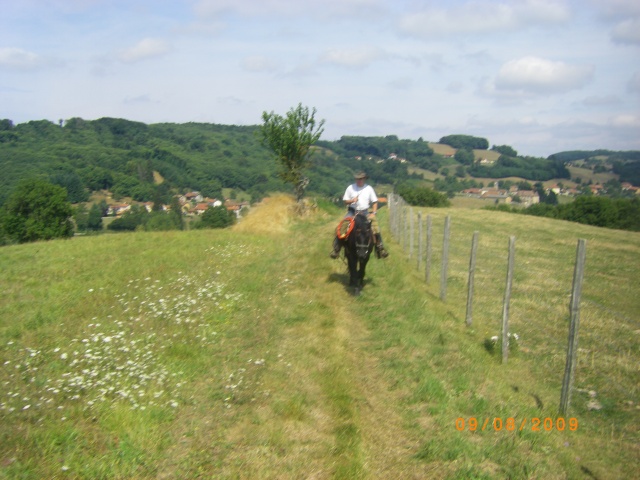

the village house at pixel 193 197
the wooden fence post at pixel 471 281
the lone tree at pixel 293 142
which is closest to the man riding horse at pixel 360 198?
the wooden fence post at pixel 471 281

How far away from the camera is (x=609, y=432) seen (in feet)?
19.5

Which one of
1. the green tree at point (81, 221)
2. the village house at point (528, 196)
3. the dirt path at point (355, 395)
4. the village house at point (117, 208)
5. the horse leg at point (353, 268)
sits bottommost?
the village house at point (117, 208)

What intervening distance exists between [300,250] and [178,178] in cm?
7690

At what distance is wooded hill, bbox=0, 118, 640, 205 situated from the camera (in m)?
73.0

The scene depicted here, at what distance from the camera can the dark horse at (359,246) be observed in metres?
10.7

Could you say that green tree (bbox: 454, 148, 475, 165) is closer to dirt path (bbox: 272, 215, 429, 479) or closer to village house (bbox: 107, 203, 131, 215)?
village house (bbox: 107, 203, 131, 215)

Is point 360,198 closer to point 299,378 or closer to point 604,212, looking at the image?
point 299,378

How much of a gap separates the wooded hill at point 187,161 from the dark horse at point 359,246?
3420 cm

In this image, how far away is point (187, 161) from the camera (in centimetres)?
10219

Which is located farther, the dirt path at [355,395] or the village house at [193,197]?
the village house at [193,197]

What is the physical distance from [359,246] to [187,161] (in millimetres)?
96469

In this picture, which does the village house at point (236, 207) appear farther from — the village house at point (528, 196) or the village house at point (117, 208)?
the village house at point (528, 196)

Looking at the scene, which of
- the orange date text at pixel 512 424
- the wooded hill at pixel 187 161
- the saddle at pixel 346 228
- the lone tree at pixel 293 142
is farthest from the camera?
the wooded hill at pixel 187 161

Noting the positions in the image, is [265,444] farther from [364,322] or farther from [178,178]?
[178,178]
